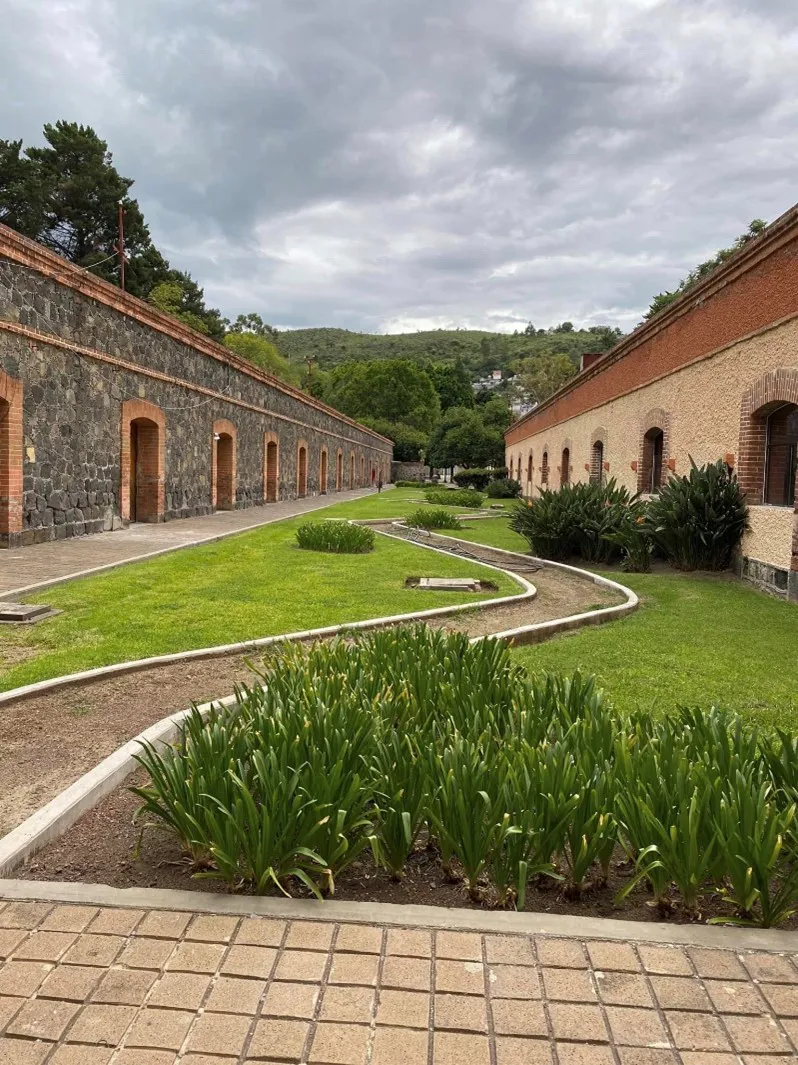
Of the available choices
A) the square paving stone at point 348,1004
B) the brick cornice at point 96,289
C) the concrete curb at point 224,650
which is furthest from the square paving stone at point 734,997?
the brick cornice at point 96,289

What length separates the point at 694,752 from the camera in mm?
2707

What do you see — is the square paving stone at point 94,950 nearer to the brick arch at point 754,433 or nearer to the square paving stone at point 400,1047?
the square paving stone at point 400,1047

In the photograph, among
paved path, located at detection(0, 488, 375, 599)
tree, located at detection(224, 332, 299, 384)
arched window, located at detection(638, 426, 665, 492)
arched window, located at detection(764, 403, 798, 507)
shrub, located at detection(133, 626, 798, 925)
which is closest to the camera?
shrub, located at detection(133, 626, 798, 925)

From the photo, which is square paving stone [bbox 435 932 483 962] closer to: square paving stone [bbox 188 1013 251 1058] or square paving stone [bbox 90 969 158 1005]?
square paving stone [bbox 188 1013 251 1058]

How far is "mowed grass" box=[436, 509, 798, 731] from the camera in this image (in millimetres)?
Answer: 4301

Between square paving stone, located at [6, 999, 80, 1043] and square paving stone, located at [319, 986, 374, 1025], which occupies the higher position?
square paving stone, located at [319, 986, 374, 1025]

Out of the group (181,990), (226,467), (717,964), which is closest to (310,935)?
(181,990)

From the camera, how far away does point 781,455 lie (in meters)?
8.96

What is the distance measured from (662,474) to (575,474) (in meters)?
8.72

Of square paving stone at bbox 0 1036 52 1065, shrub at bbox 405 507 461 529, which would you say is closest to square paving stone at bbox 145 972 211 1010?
square paving stone at bbox 0 1036 52 1065

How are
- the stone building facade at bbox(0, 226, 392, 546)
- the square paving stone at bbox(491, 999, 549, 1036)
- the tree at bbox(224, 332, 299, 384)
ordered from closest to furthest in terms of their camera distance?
the square paving stone at bbox(491, 999, 549, 1036)
the stone building facade at bbox(0, 226, 392, 546)
the tree at bbox(224, 332, 299, 384)

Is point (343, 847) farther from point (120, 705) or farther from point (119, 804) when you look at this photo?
point (120, 705)

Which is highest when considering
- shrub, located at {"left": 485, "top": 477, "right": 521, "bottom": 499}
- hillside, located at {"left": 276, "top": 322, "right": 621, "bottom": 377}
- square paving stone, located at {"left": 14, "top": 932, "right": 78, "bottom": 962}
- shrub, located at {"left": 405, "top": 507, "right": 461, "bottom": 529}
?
hillside, located at {"left": 276, "top": 322, "right": 621, "bottom": 377}

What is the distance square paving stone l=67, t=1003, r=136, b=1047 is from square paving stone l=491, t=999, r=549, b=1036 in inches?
34.2
